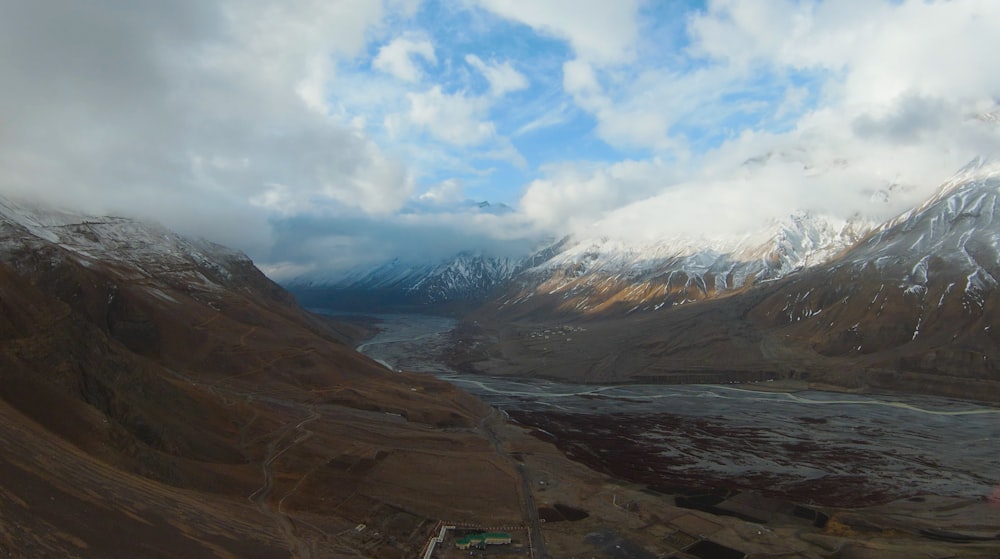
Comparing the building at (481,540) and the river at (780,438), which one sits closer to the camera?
the building at (481,540)

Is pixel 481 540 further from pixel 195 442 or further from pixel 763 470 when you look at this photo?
pixel 763 470

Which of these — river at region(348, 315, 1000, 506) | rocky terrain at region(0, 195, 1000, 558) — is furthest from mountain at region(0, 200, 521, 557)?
river at region(348, 315, 1000, 506)

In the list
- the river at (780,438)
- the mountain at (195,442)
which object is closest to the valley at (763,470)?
the river at (780,438)

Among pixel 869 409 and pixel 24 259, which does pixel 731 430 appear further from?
pixel 24 259

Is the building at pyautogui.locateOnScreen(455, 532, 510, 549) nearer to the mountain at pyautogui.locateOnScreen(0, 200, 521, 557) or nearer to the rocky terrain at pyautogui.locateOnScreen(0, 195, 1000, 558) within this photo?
the rocky terrain at pyautogui.locateOnScreen(0, 195, 1000, 558)

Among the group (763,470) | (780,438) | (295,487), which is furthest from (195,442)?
(780,438)

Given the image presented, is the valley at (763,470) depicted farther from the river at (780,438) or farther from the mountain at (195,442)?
the mountain at (195,442)
